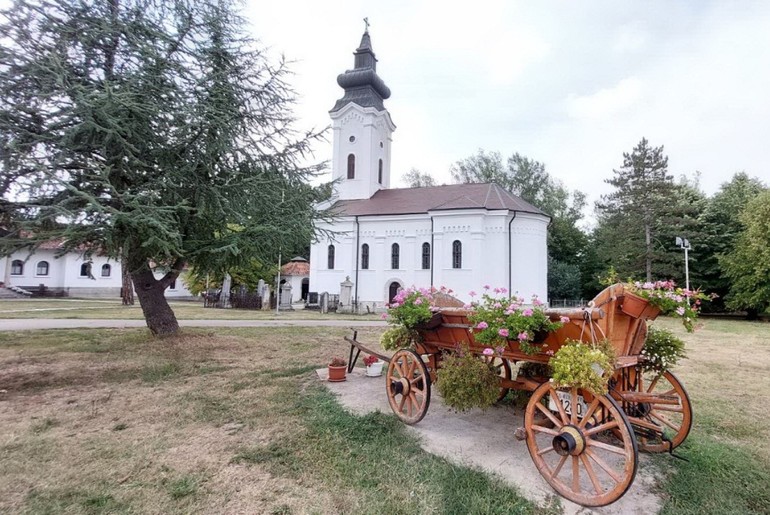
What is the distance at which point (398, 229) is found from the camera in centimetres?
2833

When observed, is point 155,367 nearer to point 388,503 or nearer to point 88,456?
point 88,456

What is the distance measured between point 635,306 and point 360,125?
1194 inches

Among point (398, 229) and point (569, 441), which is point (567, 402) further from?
point (398, 229)

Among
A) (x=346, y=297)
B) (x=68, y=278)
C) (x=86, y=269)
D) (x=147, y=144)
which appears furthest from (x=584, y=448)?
(x=68, y=278)

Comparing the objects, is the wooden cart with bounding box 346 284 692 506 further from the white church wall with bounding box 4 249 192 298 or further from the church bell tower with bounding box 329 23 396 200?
the white church wall with bounding box 4 249 192 298

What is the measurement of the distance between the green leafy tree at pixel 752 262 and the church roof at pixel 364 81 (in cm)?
2637

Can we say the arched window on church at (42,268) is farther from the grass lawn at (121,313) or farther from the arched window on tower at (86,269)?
the grass lawn at (121,313)

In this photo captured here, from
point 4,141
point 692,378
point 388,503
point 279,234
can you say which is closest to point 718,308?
point 692,378

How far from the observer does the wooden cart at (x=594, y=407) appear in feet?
9.57

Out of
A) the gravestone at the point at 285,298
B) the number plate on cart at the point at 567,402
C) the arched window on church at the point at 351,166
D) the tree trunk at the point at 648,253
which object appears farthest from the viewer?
the arched window on church at the point at 351,166

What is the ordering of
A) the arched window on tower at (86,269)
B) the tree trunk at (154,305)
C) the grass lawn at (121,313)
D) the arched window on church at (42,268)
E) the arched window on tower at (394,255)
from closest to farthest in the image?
the arched window on tower at (86,269), the tree trunk at (154,305), the grass lawn at (121,313), the arched window on tower at (394,255), the arched window on church at (42,268)

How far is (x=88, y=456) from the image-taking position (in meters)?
3.75

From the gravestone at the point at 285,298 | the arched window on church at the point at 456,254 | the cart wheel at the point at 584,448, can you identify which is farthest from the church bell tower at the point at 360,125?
the cart wheel at the point at 584,448

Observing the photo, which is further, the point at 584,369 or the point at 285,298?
the point at 285,298
